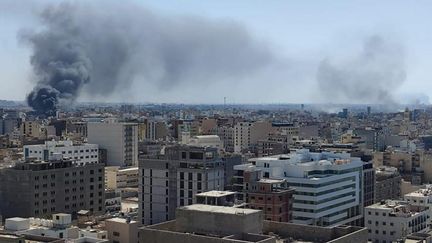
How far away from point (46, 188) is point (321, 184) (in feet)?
80.6

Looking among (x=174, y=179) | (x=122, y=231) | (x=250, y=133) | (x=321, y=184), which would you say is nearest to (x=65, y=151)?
(x=174, y=179)

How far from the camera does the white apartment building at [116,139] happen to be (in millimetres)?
101750

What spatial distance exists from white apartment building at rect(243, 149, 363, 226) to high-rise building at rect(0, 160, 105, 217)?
17.8m

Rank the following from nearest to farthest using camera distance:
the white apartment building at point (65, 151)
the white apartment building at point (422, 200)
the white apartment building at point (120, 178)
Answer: the white apartment building at point (422, 200) < the white apartment building at point (65, 151) < the white apartment building at point (120, 178)

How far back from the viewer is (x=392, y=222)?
54.2 metres

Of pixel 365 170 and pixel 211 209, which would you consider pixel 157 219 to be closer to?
pixel 365 170

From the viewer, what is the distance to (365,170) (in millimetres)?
67688

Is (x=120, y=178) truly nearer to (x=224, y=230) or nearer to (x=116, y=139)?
(x=116, y=139)

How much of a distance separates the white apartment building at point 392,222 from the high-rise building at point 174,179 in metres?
12.7

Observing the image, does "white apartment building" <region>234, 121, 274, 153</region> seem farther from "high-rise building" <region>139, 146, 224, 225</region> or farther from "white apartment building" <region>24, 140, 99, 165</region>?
"high-rise building" <region>139, 146, 224, 225</region>

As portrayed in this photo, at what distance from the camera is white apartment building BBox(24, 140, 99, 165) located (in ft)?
278

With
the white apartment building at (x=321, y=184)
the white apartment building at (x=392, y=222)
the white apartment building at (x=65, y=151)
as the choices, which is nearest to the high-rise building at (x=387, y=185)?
the white apartment building at (x=321, y=184)

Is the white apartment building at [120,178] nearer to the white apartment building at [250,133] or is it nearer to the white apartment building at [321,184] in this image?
the white apartment building at [321,184]

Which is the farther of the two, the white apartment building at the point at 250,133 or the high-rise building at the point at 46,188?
the white apartment building at the point at 250,133
